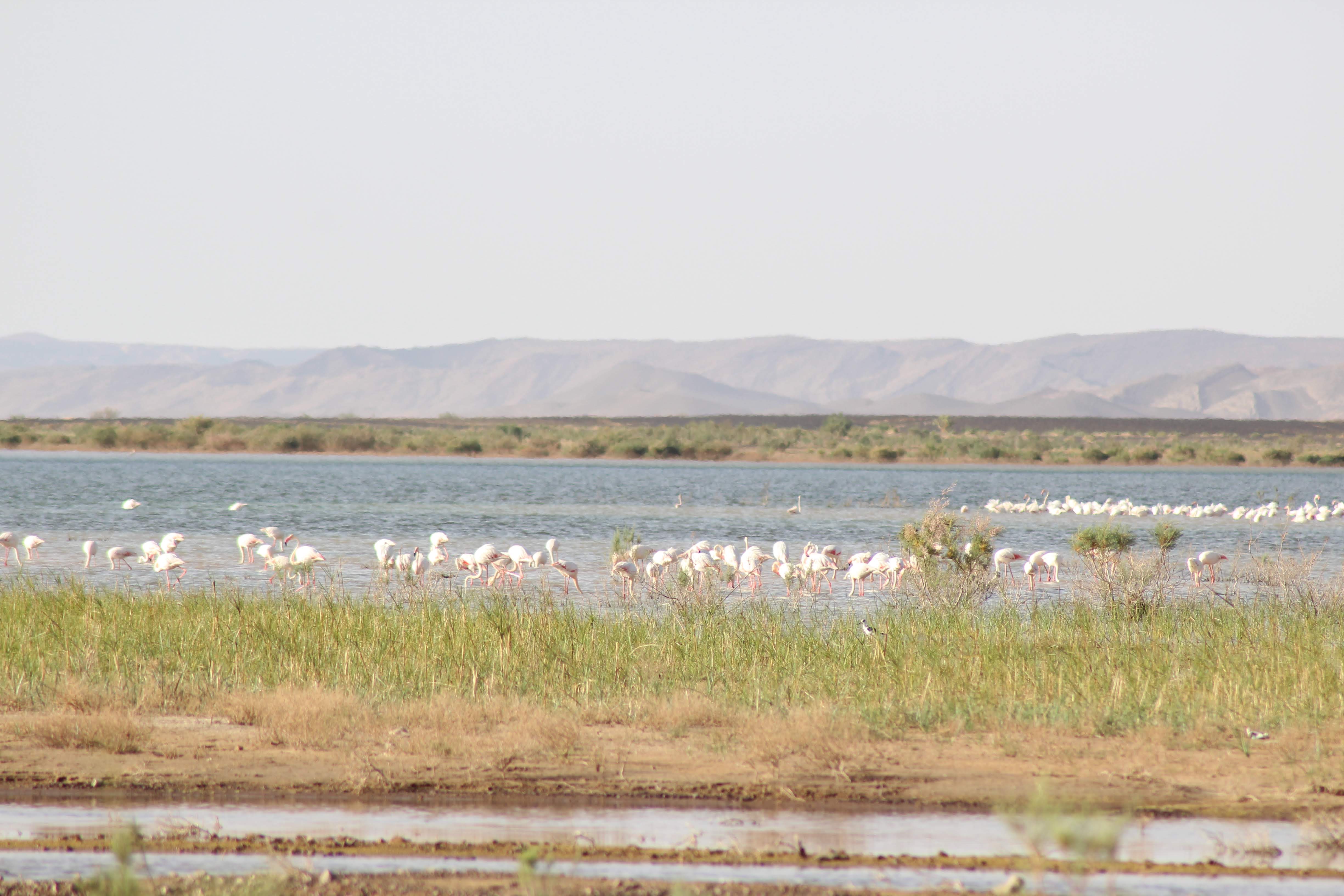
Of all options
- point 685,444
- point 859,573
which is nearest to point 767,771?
point 859,573

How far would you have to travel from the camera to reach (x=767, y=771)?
27.6 feet

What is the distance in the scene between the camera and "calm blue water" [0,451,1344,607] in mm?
26733

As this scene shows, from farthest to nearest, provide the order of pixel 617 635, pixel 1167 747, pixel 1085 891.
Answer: pixel 617 635, pixel 1167 747, pixel 1085 891

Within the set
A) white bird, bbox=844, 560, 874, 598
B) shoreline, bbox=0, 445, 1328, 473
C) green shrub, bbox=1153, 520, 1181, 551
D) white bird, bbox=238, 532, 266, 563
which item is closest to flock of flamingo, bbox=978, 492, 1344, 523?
green shrub, bbox=1153, 520, 1181, 551

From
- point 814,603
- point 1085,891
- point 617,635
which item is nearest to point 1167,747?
point 1085,891

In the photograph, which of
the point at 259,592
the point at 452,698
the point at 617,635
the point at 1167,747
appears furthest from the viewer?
the point at 259,592

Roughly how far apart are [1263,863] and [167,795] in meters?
6.06

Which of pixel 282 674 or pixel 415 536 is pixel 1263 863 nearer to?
pixel 282 674

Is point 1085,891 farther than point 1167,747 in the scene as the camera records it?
No

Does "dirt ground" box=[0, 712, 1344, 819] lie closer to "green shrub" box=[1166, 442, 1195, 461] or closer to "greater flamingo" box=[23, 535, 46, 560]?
"greater flamingo" box=[23, 535, 46, 560]

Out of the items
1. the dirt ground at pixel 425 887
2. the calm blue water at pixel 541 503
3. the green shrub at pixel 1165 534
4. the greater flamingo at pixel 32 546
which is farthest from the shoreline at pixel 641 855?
the greater flamingo at pixel 32 546

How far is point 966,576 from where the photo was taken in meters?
15.4

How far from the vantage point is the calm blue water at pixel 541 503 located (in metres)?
26.7

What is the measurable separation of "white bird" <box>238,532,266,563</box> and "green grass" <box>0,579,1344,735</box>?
860cm
